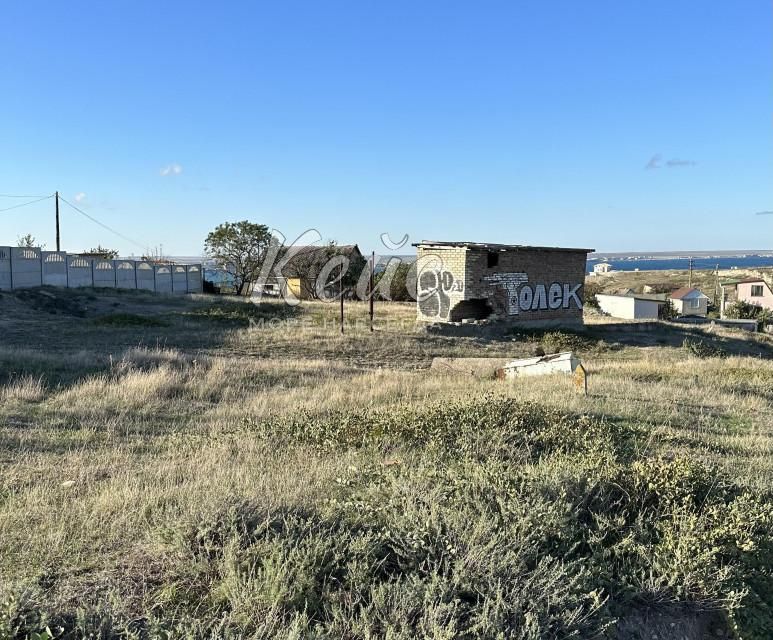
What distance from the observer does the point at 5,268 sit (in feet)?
97.8

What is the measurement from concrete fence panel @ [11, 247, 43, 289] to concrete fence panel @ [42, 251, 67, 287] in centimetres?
37

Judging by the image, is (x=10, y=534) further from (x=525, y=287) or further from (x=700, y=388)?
(x=525, y=287)

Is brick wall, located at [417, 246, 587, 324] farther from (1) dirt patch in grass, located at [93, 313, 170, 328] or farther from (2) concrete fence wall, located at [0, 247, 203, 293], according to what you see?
(2) concrete fence wall, located at [0, 247, 203, 293]

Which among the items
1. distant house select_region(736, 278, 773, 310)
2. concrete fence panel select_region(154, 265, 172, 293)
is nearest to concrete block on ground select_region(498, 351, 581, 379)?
concrete fence panel select_region(154, 265, 172, 293)

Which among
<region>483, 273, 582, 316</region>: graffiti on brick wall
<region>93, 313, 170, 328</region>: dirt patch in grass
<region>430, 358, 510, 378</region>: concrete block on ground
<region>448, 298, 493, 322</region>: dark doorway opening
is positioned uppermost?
<region>483, 273, 582, 316</region>: graffiti on brick wall

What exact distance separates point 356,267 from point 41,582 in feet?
138

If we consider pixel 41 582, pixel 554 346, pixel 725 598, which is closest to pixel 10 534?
pixel 41 582

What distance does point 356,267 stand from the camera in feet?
146

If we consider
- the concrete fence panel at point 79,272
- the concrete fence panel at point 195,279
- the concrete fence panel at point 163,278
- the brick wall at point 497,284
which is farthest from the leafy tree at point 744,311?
the concrete fence panel at point 79,272

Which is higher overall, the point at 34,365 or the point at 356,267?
the point at 356,267

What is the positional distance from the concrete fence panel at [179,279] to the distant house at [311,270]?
652 cm

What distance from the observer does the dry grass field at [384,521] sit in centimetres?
259

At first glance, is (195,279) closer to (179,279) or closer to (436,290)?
(179,279)

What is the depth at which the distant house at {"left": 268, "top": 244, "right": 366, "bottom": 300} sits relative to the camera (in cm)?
4350
